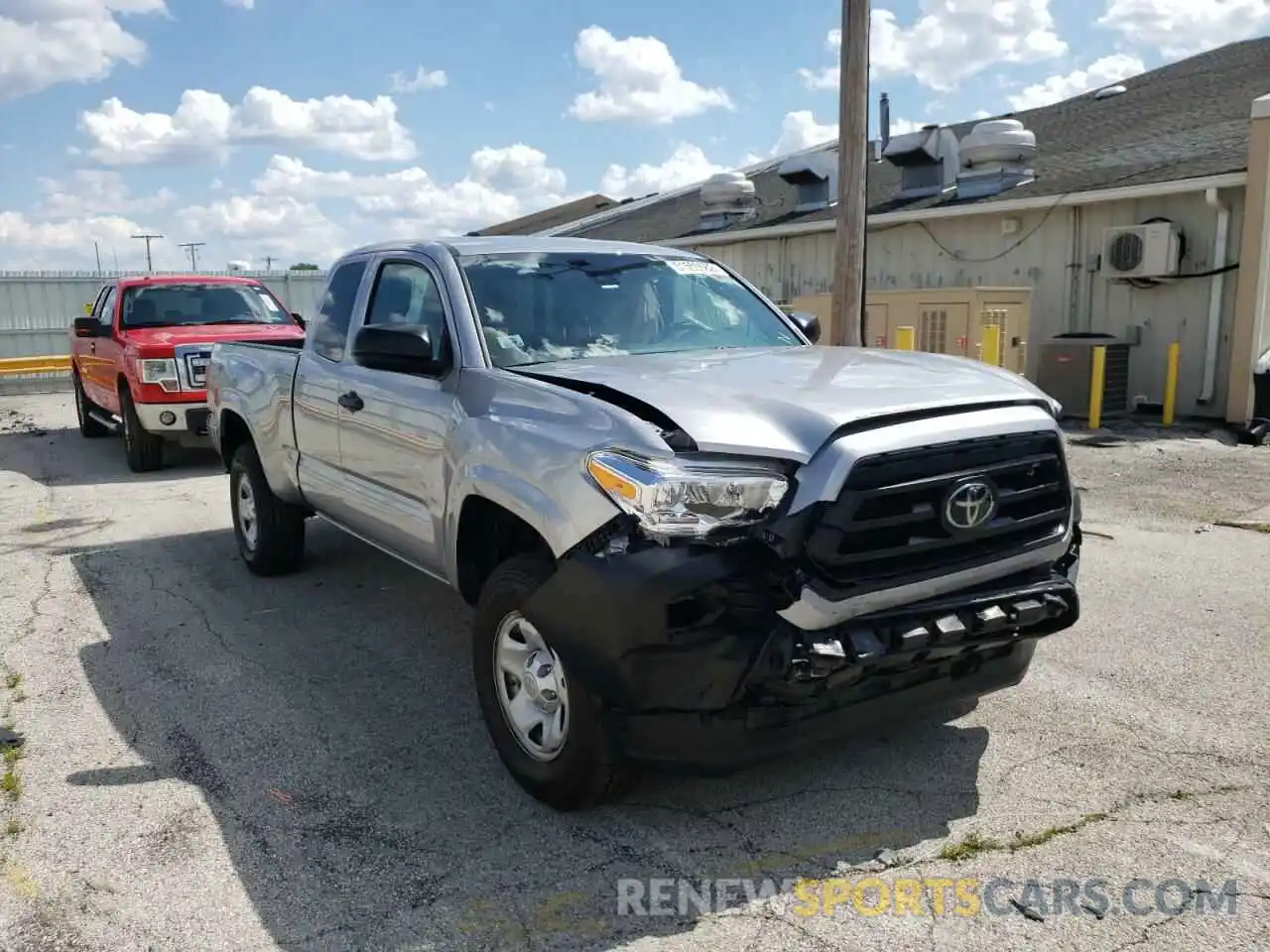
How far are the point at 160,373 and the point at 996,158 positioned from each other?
11848mm

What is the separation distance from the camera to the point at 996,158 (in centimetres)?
1547

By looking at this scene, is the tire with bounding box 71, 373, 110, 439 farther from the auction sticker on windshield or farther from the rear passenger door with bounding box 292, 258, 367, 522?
the auction sticker on windshield

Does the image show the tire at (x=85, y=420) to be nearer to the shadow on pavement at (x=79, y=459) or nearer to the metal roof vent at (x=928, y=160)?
the shadow on pavement at (x=79, y=459)

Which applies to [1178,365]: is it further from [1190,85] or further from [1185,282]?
[1190,85]

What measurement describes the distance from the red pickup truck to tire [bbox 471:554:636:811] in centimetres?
666

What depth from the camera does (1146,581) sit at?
5992 millimetres

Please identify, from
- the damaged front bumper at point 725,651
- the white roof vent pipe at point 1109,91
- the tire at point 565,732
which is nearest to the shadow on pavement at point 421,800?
the tire at point 565,732

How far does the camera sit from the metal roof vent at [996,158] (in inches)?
606

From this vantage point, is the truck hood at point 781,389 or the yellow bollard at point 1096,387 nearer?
the truck hood at point 781,389

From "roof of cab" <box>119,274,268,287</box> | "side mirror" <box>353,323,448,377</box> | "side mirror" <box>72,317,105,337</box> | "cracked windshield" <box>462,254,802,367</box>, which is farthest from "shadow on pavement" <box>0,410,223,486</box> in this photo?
"cracked windshield" <box>462,254,802,367</box>

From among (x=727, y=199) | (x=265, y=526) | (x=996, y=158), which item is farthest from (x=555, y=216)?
(x=265, y=526)

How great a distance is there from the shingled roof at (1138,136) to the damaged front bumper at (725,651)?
11.7m

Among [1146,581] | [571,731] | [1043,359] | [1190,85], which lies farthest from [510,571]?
[1190,85]

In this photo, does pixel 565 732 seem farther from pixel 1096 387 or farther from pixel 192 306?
pixel 1096 387
